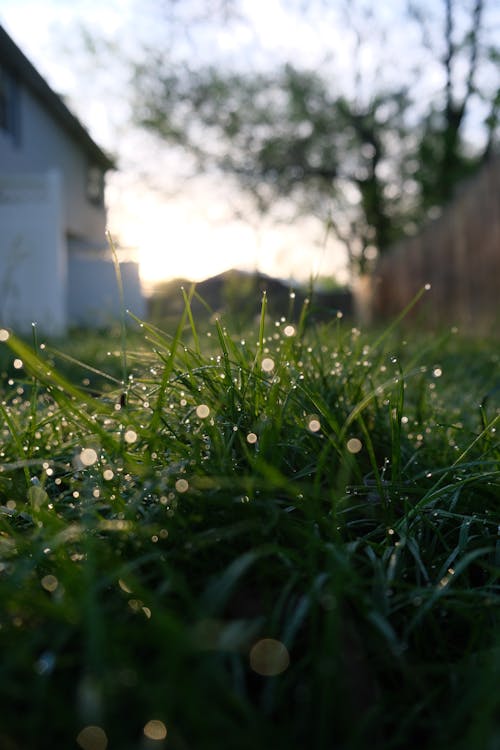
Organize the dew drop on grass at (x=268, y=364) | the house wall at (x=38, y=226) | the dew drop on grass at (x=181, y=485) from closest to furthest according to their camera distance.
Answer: the dew drop on grass at (x=181, y=485) < the dew drop on grass at (x=268, y=364) < the house wall at (x=38, y=226)

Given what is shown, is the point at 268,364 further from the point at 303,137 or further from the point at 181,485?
the point at 303,137

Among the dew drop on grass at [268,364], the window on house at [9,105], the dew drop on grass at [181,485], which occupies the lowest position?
the dew drop on grass at [181,485]

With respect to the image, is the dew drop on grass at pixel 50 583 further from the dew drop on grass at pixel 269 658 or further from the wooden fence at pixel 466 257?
the wooden fence at pixel 466 257

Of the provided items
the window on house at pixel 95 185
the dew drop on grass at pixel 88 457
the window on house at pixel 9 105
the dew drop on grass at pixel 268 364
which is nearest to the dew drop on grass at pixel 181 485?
the dew drop on grass at pixel 88 457

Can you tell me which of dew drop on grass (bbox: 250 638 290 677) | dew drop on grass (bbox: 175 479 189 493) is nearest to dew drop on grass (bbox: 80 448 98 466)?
dew drop on grass (bbox: 175 479 189 493)

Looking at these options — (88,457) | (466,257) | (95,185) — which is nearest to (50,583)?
(88,457)

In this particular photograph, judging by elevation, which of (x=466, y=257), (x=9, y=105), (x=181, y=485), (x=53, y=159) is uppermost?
(x=9, y=105)

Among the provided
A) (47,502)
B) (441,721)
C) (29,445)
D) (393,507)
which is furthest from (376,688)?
(29,445)

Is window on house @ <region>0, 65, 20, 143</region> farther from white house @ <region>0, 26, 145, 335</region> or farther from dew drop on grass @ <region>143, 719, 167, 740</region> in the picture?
dew drop on grass @ <region>143, 719, 167, 740</region>
